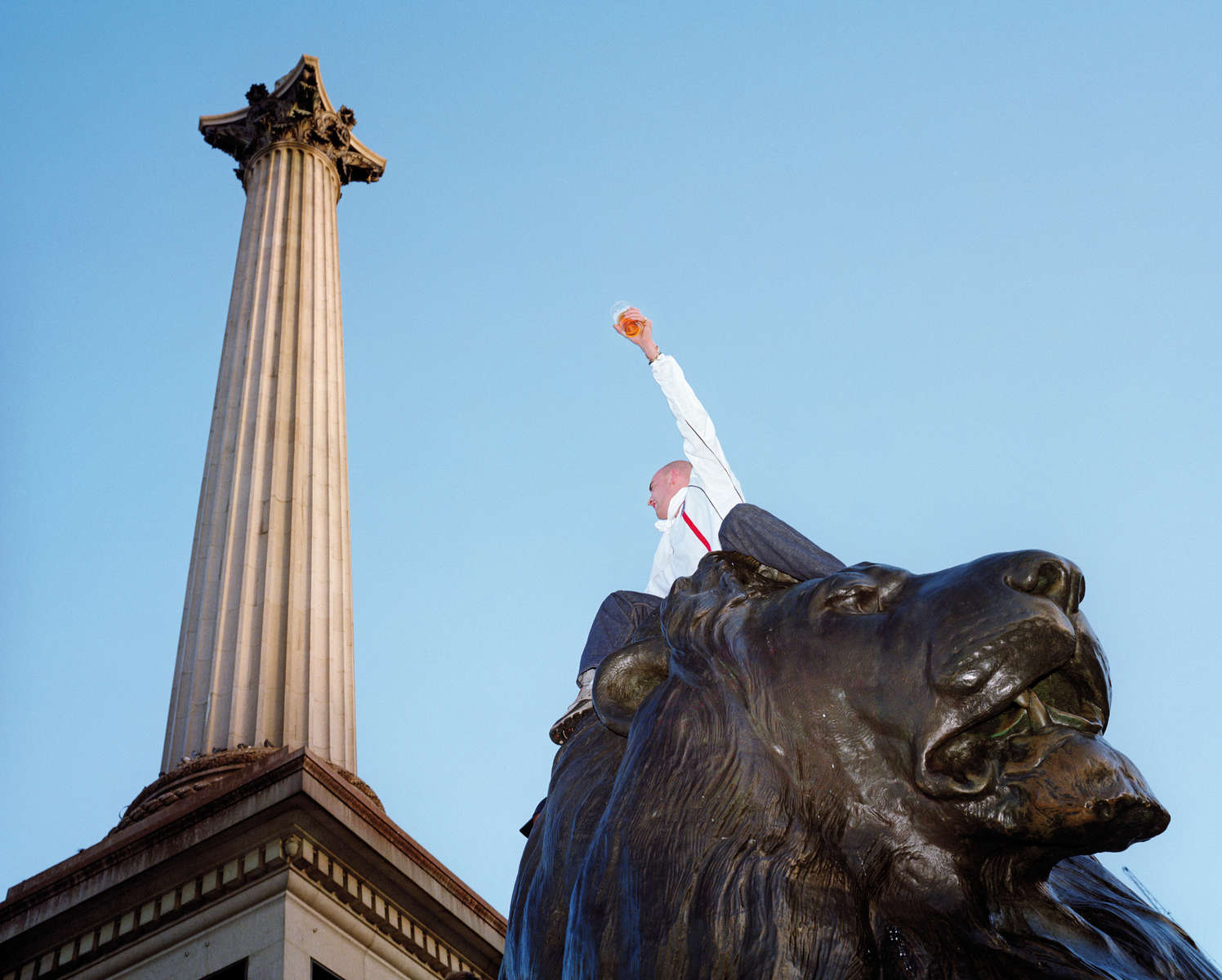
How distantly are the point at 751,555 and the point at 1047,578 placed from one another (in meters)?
0.83

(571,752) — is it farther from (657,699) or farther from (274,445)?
(274,445)

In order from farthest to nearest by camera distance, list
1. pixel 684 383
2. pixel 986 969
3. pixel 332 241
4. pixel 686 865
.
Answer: pixel 332 241
pixel 684 383
pixel 686 865
pixel 986 969

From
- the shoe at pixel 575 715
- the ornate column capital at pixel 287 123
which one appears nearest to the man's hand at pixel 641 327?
the shoe at pixel 575 715

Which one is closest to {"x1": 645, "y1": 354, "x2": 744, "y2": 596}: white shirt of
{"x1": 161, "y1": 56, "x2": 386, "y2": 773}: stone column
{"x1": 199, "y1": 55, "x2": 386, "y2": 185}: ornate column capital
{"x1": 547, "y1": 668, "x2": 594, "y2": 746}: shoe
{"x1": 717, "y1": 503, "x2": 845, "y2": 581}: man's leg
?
{"x1": 547, "y1": 668, "x2": 594, "y2": 746}: shoe

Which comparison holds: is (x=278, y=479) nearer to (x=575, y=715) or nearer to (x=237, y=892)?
(x=237, y=892)

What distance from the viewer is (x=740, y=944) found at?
2273 millimetres

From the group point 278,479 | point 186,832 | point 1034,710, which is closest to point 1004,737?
point 1034,710

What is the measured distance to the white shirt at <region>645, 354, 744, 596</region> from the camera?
5590mm

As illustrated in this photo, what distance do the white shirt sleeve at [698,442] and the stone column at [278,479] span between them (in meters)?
7.34

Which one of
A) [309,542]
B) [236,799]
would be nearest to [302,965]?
[236,799]

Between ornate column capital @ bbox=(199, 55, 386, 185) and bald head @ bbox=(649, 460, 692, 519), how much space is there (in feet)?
53.7

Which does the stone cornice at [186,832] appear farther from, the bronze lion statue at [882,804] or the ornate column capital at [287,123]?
the ornate column capital at [287,123]

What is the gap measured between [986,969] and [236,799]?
Answer: 697 centimetres

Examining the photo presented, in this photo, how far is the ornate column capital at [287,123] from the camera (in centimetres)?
2105
